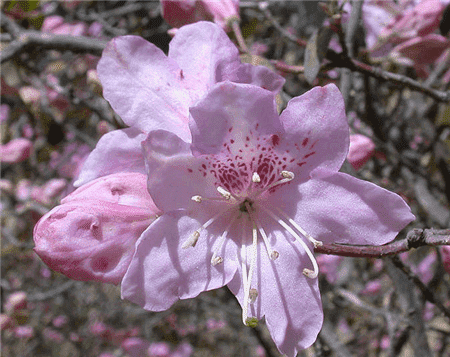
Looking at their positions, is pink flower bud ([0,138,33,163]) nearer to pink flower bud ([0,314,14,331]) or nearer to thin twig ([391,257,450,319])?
pink flower bud ([0,314,14,331])

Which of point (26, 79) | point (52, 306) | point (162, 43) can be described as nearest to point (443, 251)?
point (162, 43)

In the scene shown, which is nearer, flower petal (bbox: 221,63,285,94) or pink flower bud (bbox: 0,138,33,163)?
flower petal (bbox: 221,63,285,94)

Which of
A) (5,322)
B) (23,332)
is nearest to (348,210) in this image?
(5,322)

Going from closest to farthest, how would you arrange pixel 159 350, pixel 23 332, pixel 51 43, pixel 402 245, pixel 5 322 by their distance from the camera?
1. pixel 402 245
2. pixel 51 43
3. pixel 5 322
4. pixel 159 350
5. pixel 23 332

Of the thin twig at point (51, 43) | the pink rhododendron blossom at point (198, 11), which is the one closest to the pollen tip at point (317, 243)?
the pink rhododendron blossom at point (198, 11)

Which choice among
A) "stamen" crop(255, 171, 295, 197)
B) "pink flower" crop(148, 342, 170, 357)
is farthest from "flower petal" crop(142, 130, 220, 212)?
"pink flower" crop(148, 342, 170, 357)

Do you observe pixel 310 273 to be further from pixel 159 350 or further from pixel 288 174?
pixel 159 350

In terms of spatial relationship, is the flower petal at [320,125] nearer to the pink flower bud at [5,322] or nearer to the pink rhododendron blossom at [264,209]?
the pink rhododendron blossom at [264,209]
